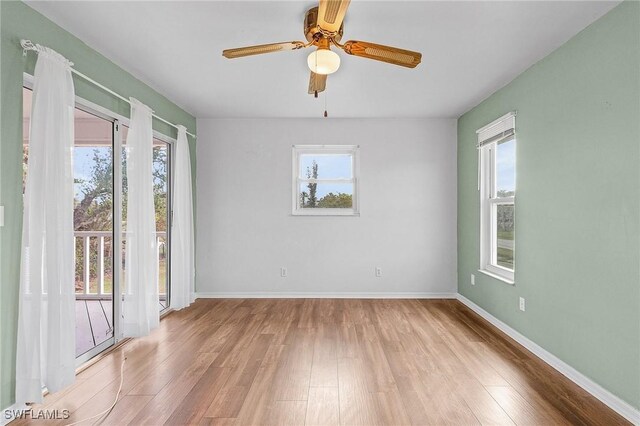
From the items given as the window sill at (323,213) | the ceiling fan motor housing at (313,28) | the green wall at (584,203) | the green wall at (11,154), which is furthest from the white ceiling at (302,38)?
the window sill at (323,213)

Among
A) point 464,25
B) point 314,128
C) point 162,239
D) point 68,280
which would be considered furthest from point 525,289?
point 162,239

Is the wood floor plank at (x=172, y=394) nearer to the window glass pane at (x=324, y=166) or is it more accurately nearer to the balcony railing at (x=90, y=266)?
the balcony railing at (x=90, y=266)

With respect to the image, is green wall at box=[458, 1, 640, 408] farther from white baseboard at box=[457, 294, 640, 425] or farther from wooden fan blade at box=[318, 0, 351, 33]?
wooden fan blade at box=[318, 0, 351, 33]

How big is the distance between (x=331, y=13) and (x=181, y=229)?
317 cm

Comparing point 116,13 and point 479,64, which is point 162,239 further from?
point 479,64

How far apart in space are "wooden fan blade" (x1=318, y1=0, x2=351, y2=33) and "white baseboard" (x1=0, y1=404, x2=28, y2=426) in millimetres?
2859

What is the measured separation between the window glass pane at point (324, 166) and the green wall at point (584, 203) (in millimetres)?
2195

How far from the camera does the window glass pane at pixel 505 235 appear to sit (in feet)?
11.3

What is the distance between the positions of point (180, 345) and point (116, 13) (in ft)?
8.93

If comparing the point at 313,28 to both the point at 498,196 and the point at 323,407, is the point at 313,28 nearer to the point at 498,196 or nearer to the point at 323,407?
the point at 323,407

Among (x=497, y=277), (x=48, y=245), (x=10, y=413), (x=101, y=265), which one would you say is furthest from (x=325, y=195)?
(x=10, y=413)

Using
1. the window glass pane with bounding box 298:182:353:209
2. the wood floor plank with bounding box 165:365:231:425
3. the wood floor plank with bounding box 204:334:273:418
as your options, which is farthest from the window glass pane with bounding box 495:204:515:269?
the wood floor plank with bounding box 165:365:231:425

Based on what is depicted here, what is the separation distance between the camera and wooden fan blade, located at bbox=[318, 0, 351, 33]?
5.14 ft

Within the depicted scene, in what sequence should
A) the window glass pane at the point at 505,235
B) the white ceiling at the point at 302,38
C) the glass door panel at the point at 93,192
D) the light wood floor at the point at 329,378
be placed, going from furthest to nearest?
1. the window glass pane at the point at 505,235
2. the glass door panel at the point at 93,192
3. the white ceiling at the point at 302,38
4. the light wood floor at the point at 329,378
